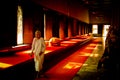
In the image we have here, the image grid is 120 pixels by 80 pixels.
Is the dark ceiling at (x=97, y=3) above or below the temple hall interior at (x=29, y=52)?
above

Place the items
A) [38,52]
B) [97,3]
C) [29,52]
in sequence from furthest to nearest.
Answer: [97,3] < [29,52] < [38,52]

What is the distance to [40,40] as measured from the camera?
6.98m

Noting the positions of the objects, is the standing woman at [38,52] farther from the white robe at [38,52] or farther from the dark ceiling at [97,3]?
the dark ceiling at [97,3]

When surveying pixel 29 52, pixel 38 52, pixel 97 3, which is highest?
pixel 97 3

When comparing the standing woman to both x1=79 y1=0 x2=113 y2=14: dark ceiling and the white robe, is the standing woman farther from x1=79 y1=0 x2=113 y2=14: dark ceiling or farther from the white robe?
x1=79 y1=0 x2=113 y2=14: dark ceiling

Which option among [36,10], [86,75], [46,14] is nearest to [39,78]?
[86,75]

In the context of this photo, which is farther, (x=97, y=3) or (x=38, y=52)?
(x=97, y=3)

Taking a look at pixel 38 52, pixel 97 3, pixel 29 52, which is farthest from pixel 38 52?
pixel 97 3

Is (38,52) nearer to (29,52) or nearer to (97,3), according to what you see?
(29,52)

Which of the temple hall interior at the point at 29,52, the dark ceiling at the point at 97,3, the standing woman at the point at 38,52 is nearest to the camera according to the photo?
the temple hall interior at the point at 29,52

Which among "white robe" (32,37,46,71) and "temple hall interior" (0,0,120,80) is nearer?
"temple hall interior" (0,0,120,80)

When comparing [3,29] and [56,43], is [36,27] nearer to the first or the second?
[56,43]

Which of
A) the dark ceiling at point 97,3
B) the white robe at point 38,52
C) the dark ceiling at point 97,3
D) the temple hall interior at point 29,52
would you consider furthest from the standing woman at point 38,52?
the dark ceiling at point 97,3

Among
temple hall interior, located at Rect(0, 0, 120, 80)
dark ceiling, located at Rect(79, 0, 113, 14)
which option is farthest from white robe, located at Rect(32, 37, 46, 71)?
dark ceiling, located at Rect(79, 0, 113, 14)
